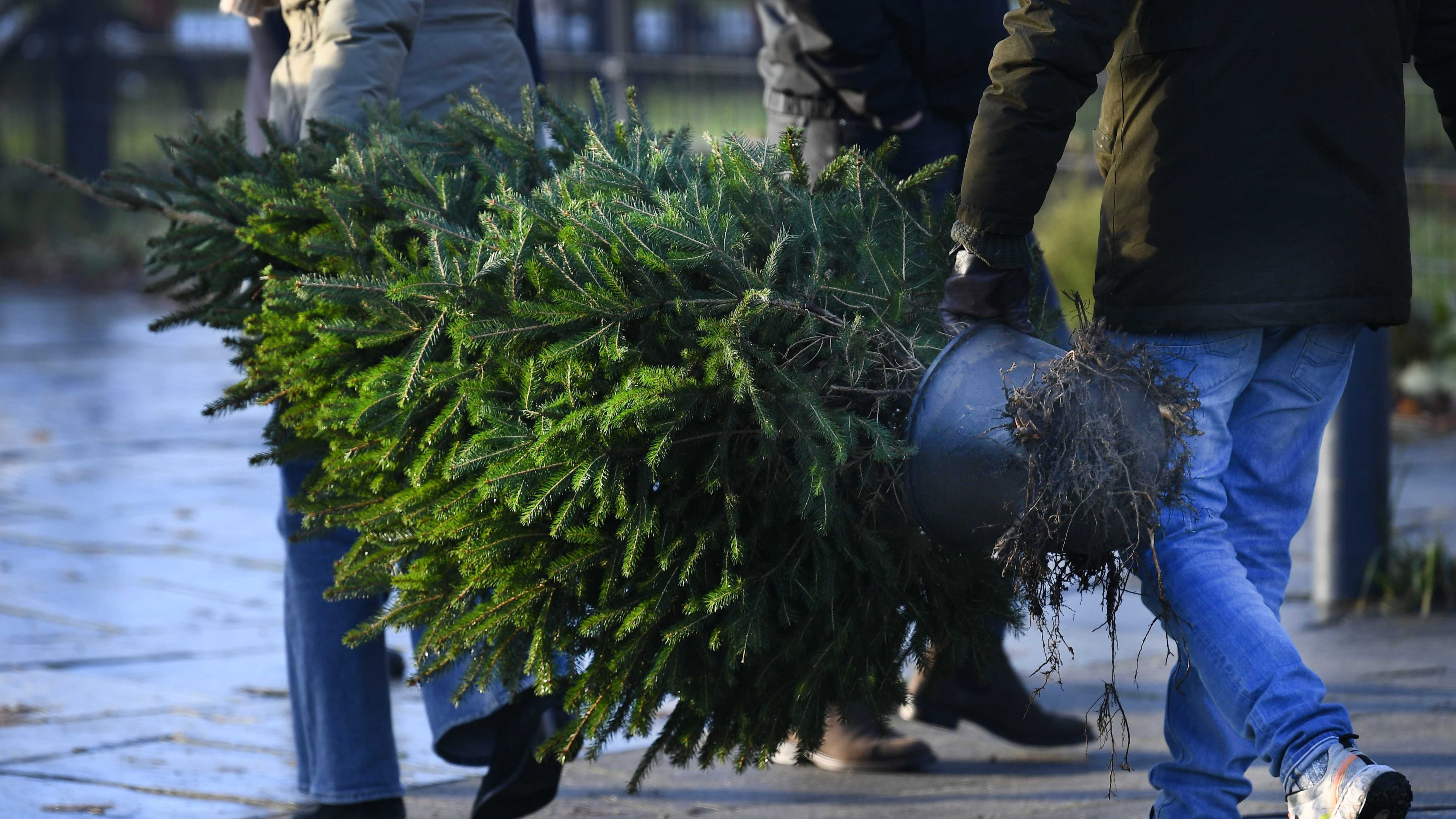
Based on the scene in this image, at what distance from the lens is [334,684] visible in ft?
10.9

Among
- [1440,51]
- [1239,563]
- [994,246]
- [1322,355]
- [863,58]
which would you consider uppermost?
[863,58]

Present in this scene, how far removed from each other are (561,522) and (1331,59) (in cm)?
148

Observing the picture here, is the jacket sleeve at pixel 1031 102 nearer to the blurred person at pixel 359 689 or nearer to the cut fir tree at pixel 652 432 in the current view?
the cut fir tree at pixel 652 432

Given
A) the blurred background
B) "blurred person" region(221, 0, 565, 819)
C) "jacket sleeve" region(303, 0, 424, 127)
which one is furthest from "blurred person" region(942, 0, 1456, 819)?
the blurred background

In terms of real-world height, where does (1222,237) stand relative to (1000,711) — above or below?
above

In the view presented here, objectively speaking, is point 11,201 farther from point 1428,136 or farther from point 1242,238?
point 1242,238

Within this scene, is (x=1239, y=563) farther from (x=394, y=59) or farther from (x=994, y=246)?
(x=394, y=59)

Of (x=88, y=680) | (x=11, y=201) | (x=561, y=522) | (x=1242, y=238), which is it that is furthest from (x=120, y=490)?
(x=11, y=201)

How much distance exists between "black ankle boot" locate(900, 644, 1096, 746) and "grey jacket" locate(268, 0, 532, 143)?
68.3 inches

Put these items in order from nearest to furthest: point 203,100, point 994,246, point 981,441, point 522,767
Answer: point 981,441, point 994,246, point 522,767, point 203,100

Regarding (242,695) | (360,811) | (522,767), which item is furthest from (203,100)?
(522,767)

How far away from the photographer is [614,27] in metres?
12.2

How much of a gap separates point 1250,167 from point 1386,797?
1.03m

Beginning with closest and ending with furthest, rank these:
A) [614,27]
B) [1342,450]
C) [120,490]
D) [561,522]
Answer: [561,522] → [1342,450] → [120,490] → [614,27]
